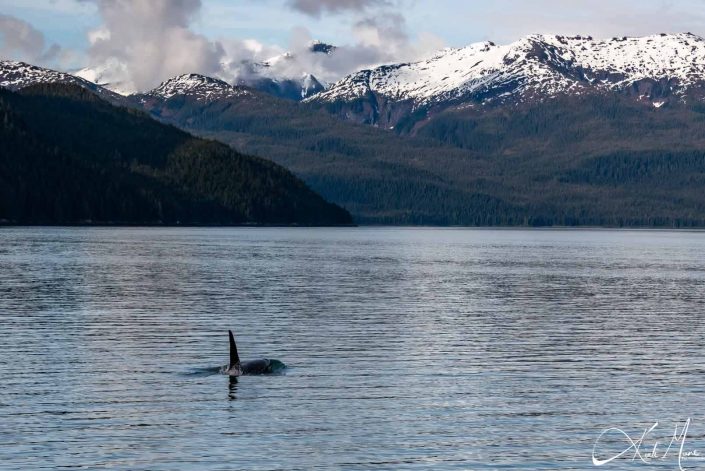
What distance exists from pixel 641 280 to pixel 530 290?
24076 mm

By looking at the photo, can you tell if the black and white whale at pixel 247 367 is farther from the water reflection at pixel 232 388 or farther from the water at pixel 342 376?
the water at pixel 342 376

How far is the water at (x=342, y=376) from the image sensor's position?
3788 centimetres

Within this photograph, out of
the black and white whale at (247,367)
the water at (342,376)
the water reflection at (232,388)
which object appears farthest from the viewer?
the black and white whale at (247,367)

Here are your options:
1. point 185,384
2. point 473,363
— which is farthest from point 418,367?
point 185,384

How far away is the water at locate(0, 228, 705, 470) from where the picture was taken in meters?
37.9

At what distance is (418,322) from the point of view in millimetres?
77938

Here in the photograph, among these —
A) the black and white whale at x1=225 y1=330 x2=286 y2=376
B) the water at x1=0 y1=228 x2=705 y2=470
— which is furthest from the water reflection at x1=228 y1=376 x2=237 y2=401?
the black and white whale at x1=225 y1=330 x2=286 y2=376

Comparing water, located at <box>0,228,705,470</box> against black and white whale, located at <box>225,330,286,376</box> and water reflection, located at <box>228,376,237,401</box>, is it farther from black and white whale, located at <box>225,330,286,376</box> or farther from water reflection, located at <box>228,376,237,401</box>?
black and white whale, located at <box>225,330,286,376</box>

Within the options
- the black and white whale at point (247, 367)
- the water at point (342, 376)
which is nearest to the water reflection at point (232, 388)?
the water at point (342, 376)

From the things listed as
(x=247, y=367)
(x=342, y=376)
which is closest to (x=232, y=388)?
(x=247, y=367)

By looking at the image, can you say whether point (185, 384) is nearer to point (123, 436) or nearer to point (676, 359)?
point (123, 436)

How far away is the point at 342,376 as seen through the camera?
173ft

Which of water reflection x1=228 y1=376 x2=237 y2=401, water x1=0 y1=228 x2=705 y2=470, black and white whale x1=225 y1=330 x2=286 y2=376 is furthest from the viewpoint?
black and white whale x1=225 y1=330 x2=286 y2=376

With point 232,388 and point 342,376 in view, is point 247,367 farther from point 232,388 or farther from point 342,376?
point 342,376
